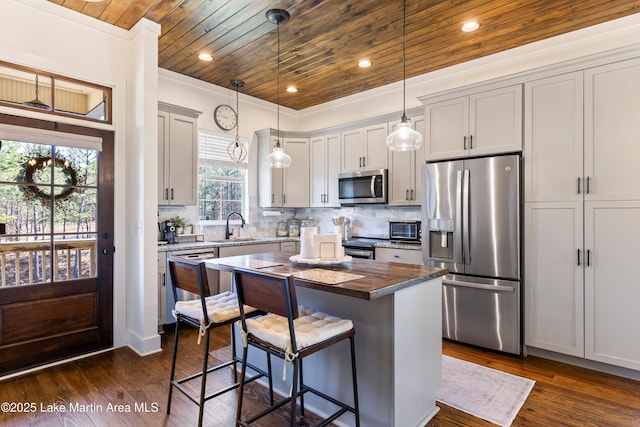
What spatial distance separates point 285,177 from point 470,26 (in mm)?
2949

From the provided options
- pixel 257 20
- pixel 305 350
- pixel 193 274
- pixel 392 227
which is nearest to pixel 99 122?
pixel 257 20

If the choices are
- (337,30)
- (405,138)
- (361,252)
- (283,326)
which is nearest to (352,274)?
(283,326)

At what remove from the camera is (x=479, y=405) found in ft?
7.54

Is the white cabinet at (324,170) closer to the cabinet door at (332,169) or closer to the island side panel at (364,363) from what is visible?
the cabinet door at (332,169)

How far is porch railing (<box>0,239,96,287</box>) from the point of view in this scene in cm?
271

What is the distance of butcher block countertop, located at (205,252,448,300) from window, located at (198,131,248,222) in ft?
7.47

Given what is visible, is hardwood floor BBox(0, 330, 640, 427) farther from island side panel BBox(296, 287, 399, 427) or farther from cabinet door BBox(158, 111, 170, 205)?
cabinet door BBox(158, 111, 170, 205)

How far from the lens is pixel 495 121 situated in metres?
3.21

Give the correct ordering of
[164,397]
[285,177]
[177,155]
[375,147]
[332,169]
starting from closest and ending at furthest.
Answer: [164,397], [177,155], [375,147], [332,169], [285,177]

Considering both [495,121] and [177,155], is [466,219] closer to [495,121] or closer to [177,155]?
[495,121]

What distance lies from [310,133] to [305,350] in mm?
4027

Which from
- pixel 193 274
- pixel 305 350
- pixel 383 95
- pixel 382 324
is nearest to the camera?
pixel 305 350

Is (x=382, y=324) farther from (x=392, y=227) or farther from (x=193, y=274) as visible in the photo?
(x=392, y=227)

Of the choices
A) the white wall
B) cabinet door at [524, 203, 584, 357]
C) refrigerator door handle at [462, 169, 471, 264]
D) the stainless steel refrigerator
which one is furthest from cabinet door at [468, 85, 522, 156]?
the white wall
